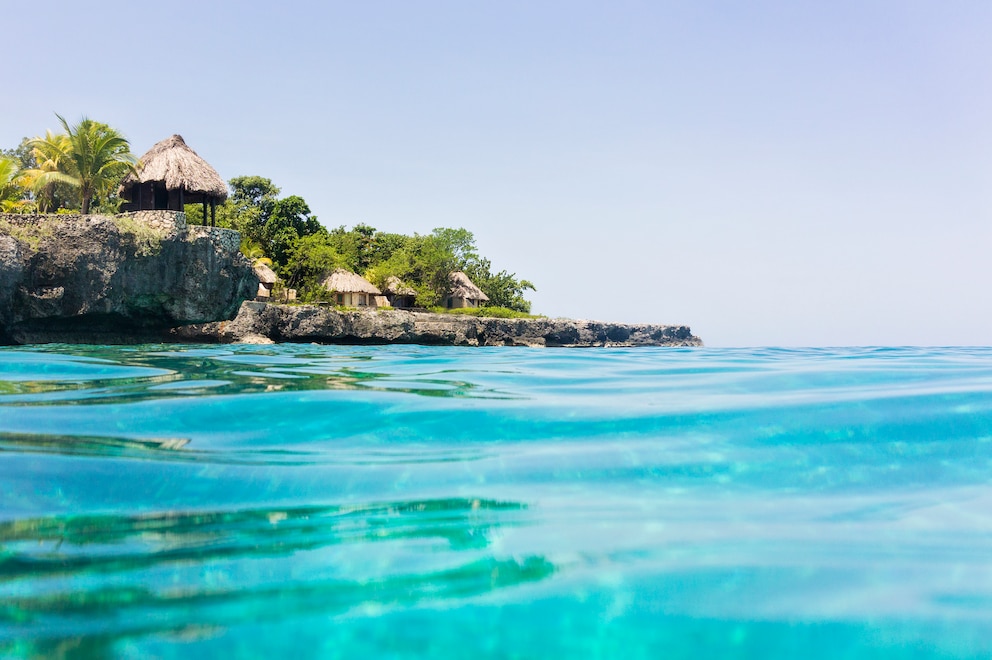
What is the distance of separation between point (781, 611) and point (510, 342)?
26589 millimetres

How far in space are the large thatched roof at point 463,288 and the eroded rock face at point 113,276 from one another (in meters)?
19.7

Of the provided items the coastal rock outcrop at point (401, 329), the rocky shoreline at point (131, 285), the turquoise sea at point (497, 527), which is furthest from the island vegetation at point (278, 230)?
the turquoise sea at point (497, 527)

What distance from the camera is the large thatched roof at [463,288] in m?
36.0

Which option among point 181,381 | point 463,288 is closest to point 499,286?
point 463,288

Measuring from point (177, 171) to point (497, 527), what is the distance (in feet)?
63.4

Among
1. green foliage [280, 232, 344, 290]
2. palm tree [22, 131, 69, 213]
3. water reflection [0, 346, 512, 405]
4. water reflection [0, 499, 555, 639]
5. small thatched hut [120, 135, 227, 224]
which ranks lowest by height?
water reflection [0, 499, 555, 639]

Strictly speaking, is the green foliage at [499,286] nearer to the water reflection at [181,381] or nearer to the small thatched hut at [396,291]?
the small thatched hut at [396,291]

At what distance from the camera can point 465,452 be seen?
8.02 feet

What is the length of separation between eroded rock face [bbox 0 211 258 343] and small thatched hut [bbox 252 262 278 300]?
9.24 meters

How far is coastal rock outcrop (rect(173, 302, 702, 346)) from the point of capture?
1909 cm

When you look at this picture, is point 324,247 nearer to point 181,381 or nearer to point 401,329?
point 401,329

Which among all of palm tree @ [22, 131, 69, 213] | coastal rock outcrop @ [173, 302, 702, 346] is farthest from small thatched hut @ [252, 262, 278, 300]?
palm tree @ [22, 131, 69, 213]

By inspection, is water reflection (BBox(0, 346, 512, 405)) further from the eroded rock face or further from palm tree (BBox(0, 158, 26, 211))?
palm tree (BBox(0, 158, 26, 211))

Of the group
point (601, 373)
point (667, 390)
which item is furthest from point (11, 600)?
point (601, 373)
